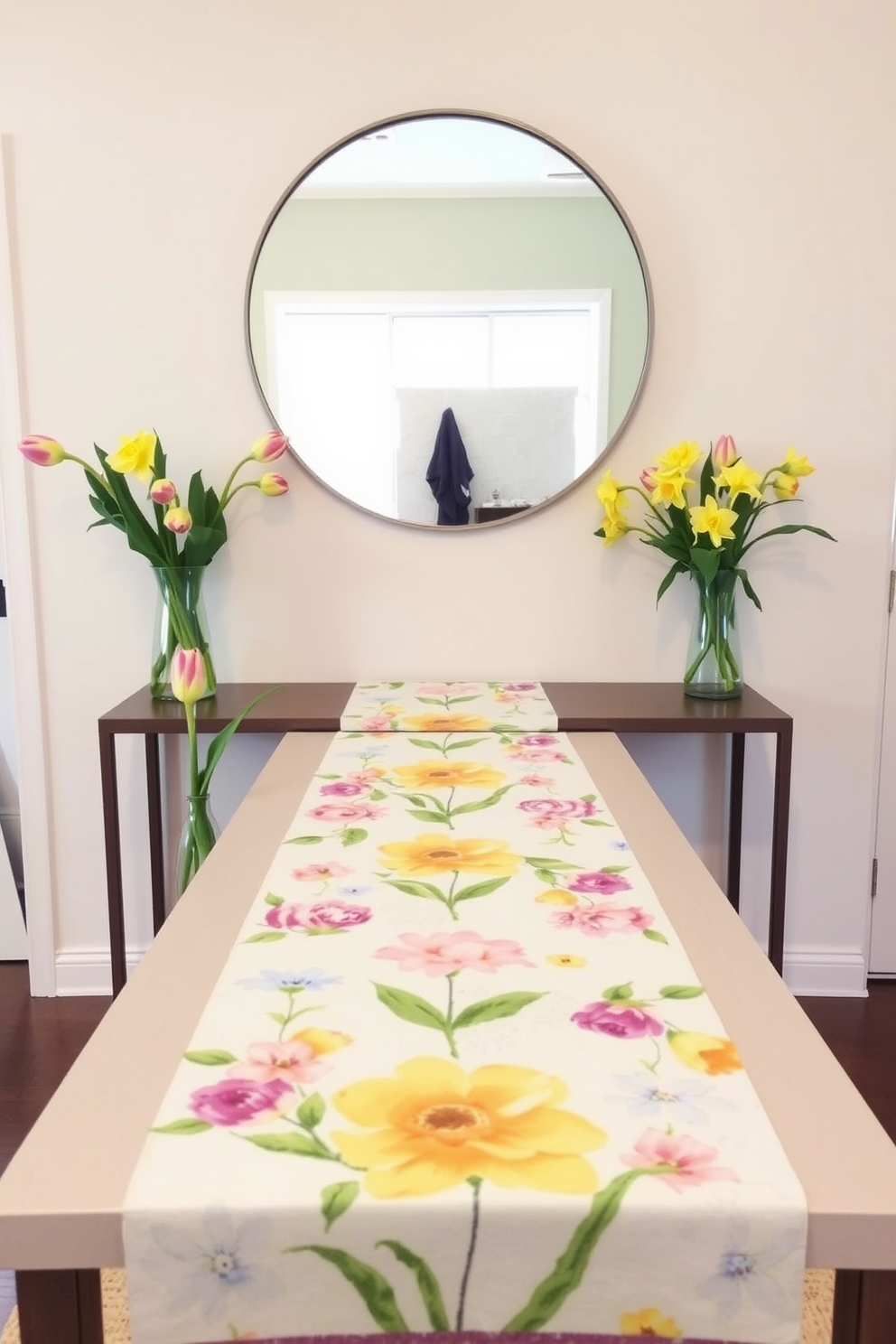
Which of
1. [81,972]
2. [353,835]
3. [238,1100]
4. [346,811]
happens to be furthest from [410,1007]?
[81,972]

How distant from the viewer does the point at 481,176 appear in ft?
7.11

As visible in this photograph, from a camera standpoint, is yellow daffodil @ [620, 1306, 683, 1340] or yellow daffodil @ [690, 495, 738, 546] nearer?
yellow daffodil @ [620, 1306, 683, 1340]

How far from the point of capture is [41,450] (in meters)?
1.97

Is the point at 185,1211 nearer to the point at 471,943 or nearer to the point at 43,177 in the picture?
the point at 471,943

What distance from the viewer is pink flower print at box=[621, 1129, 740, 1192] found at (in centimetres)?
71

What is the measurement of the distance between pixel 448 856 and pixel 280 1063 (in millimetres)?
462

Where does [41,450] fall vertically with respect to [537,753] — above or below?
above

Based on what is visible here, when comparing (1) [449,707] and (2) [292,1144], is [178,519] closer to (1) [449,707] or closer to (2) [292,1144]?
(1) [449,707]

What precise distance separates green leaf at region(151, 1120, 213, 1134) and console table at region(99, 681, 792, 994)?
3.98 feet

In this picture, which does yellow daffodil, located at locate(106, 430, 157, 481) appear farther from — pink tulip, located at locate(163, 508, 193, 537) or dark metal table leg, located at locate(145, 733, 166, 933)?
dark metal table leg, located at locate(145, 733, 166, 933)

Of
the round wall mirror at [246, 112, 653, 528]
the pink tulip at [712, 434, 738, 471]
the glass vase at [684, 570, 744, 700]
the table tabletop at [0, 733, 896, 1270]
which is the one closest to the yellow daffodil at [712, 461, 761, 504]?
the pink tulip at [712, 434, 738, 471]

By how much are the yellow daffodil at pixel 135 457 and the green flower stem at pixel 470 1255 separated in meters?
1.58

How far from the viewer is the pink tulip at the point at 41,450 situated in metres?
1.97

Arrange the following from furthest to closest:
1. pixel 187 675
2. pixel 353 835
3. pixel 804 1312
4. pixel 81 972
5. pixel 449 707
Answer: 1. pixel 81 972
2. pixel 449 707
3. pixel 187 675
4. pixel 804 1312
5. pixel 353 835
